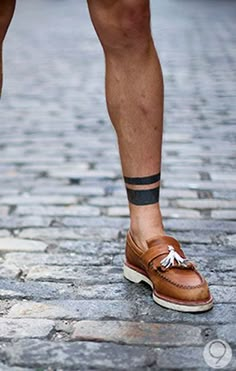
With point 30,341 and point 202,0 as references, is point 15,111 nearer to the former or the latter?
point 30,341

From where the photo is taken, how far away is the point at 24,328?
77.2 inches

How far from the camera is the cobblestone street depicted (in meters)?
1.86

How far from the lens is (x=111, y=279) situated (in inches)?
91.3

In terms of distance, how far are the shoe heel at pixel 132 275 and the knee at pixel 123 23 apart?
2.14 ft

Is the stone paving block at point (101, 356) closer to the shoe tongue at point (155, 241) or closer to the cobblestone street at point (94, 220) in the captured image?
the cobblestone street at point (94, 220)

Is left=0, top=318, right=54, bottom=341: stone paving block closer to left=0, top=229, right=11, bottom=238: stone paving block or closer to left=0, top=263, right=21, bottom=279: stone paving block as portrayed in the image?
left=0, top=263, right=21, bottom=279: stone paving block

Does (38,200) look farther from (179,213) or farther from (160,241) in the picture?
(160,241)

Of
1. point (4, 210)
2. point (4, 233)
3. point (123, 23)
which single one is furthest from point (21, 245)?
point (123, 23)

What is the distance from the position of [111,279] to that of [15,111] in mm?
3147

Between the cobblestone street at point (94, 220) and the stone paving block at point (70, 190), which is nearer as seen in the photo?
the cobblestone street at point (94, 220)

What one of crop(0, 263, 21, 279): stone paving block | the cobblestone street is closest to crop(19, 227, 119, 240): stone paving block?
the cobblestone street

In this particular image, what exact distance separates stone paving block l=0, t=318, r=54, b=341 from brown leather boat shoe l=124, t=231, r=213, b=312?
0.33 metres

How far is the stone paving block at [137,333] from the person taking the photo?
6.11 feet

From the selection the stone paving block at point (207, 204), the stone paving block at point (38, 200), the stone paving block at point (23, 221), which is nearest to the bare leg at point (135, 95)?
the stone paving block at point (23, 221)
